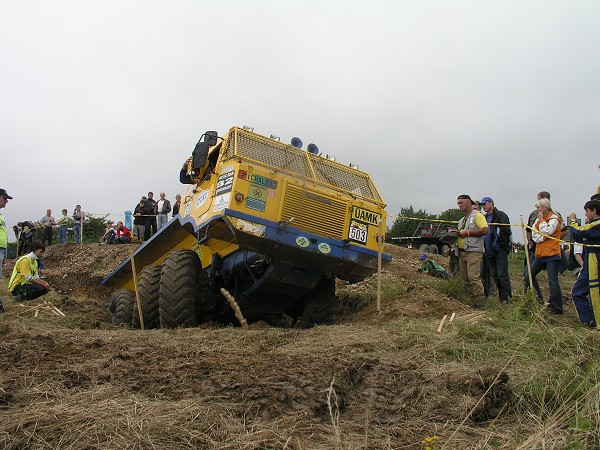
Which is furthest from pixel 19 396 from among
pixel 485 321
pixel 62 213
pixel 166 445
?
pixel 62 213

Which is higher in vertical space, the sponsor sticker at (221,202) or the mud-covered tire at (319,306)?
the sponsor sticker at (221,202)

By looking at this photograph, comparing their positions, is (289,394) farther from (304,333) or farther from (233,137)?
(233,137)

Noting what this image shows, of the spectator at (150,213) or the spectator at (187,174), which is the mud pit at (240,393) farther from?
the spectator at (150,213)

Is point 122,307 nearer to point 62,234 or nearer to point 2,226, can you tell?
point 2,226

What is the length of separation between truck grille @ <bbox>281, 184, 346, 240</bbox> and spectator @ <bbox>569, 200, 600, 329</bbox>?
2647 millimetres

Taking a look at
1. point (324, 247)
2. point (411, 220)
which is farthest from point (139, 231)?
point (411, 220)


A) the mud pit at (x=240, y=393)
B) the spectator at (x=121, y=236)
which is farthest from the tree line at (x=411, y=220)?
the mud pit at (x=240, y=393)

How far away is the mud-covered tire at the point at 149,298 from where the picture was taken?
6984mm

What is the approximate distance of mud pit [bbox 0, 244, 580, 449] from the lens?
242 centimetres

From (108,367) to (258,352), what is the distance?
1.13 m

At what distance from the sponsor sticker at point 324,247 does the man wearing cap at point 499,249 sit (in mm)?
2621

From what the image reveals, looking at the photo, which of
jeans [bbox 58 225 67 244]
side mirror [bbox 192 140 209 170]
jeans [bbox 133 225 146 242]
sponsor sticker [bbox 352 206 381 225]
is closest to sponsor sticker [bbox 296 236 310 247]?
sponsor sticker [bbox 352 206 381 225]

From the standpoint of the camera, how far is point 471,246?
7945mm

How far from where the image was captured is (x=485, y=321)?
200 inches
